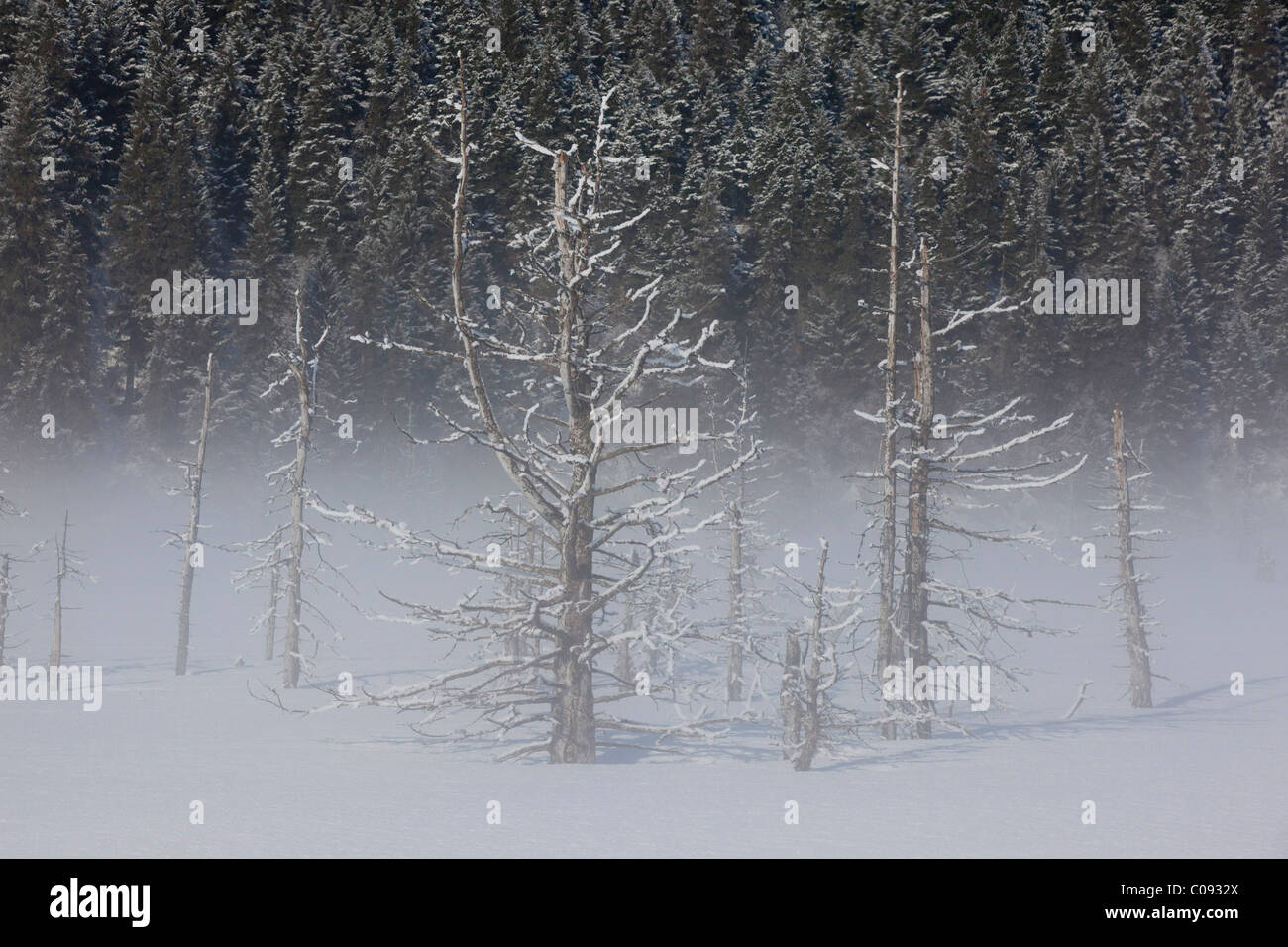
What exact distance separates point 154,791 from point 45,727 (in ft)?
29.9

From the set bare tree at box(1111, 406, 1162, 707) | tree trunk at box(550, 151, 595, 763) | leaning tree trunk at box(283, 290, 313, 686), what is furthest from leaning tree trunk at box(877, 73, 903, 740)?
leaning tree trunk at box(283, 290, 313, 686)

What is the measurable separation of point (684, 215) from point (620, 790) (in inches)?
2426

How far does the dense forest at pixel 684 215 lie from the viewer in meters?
60.2

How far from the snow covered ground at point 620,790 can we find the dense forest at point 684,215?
107ft

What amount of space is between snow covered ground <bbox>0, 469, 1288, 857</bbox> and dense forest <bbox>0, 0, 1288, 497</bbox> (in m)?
32.7

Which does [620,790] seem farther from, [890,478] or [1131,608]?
[1131,608]

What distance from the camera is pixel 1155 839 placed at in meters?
7.95

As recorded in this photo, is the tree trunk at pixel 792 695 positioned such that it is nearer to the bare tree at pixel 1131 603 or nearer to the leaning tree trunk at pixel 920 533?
the leaning tree trunk at pixel 920 533

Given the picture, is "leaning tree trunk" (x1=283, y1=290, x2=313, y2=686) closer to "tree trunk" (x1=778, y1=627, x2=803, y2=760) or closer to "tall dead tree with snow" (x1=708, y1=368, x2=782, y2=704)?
"tall dead tree with snow" (x1=708, y1=368, x2=782, y2=704)

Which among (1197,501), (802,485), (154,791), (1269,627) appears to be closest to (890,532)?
(154,791)

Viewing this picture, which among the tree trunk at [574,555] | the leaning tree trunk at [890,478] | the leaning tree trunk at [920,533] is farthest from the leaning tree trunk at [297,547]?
the tree trunk at [574,555]

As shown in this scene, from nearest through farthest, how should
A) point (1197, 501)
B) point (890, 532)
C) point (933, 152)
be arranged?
point (890, 532) → point (1197, 501) → point (933, 152)

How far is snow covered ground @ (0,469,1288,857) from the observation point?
7559mm

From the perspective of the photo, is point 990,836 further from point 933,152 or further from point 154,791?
point 933,152
